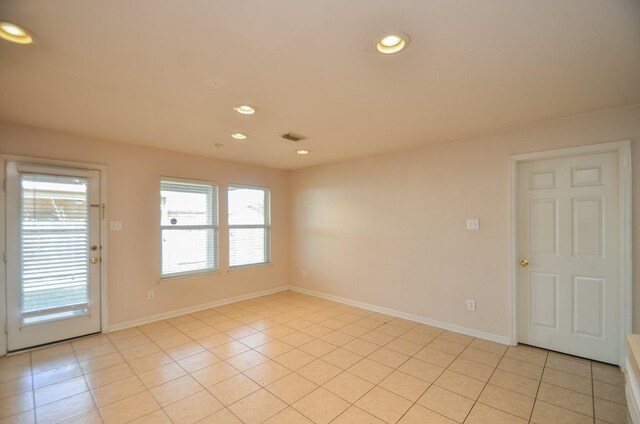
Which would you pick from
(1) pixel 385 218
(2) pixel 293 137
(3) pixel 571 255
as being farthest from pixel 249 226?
(3) pixel 571 255

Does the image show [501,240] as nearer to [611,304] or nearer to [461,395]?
[611,304]

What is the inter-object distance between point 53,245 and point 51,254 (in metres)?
0.10

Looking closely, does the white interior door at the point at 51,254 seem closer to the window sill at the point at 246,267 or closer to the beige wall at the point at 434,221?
the window sill at the point at 246,267

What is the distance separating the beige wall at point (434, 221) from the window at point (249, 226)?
3.15 ft

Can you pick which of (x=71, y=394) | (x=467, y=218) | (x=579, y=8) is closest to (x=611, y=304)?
(x=467, y=218)

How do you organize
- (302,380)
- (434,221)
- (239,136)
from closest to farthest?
(302,380) < (239,136) < (434,221)

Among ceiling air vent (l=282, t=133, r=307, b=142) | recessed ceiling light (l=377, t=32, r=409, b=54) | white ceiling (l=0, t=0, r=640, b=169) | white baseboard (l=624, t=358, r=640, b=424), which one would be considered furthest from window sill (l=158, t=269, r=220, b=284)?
white baseboard (l=624, t=358, r=640, b=424)

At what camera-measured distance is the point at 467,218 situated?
3555 mm

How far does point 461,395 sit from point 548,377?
3.08 ft

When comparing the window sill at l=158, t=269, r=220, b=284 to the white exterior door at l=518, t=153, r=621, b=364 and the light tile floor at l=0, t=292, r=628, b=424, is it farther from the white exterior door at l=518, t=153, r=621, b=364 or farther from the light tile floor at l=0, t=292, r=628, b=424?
the white exterior door at l=518, t=153, r=621, b=364

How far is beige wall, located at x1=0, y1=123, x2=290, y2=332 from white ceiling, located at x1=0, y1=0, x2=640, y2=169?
288 millimetres

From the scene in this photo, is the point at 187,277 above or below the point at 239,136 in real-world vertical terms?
below

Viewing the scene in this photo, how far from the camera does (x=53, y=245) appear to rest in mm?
3242

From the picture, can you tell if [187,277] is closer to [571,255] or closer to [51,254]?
[51,254]
